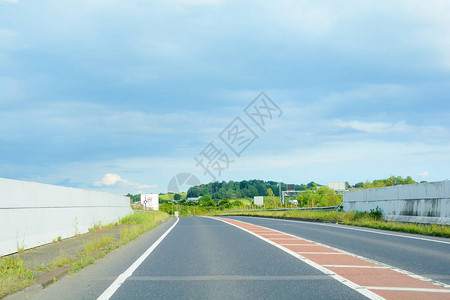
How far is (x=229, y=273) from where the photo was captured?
325 inches

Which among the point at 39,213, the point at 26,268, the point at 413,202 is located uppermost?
the point at 39,213

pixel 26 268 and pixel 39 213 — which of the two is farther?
pixel 39 213

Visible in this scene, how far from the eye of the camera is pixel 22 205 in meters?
12.5

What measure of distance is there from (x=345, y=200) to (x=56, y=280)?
24002mm

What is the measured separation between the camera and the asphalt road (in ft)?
21.7

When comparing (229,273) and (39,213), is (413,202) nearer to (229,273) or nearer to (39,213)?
(229,273)

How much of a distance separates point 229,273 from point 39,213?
8265 millimetres

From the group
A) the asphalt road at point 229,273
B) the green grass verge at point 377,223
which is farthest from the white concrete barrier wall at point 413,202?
the asphalt road at point 229,273

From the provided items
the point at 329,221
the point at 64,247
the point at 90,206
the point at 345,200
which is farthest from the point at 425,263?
the point at 345,200

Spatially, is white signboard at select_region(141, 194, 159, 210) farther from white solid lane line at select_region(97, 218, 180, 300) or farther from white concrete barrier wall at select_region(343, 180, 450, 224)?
white solid lane line at select_region(97, 218, 180, 300)

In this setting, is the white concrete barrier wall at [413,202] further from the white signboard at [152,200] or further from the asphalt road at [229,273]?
the white signboard at [152,200]

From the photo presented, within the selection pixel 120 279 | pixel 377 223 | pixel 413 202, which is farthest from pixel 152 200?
pixel 120 279

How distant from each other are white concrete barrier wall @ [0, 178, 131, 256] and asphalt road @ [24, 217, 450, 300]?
264 centimetres

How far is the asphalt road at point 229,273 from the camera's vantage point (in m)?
6.61
